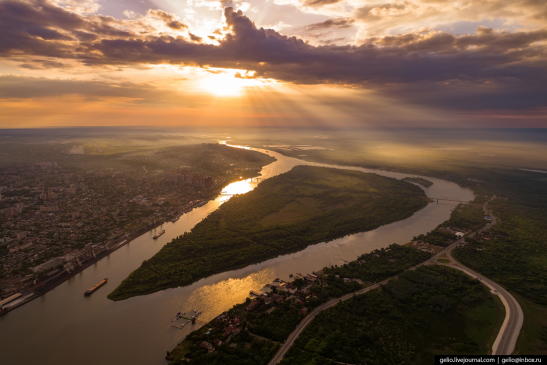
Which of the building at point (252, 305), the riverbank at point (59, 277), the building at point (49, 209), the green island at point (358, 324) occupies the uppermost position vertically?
the green island at point (358, 324)

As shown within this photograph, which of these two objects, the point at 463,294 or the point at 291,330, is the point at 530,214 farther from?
the point at 291,330

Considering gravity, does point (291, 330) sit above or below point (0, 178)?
above

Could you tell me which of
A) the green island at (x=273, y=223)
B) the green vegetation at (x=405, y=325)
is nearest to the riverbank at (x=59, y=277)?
the green island at (x=273, y=223)

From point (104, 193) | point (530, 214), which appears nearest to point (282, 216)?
point (104, 193)

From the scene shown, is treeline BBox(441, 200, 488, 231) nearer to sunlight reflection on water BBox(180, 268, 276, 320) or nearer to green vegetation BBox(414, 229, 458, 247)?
green vegetation BBox(414, 229, 458, 247)

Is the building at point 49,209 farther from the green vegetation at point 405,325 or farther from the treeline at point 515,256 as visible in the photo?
the treeline at point 515,256

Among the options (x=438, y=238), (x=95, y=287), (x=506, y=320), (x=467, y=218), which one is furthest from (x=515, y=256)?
(x=95, y=287)
